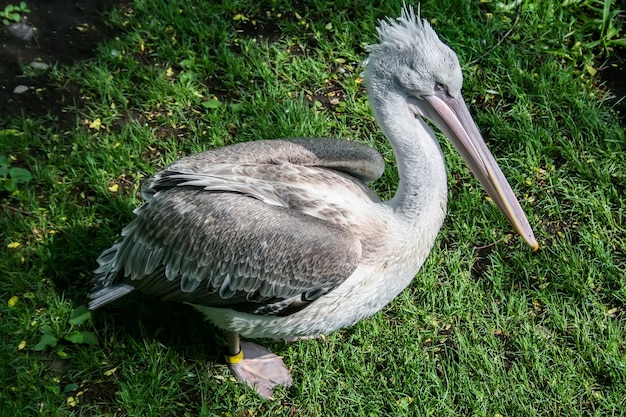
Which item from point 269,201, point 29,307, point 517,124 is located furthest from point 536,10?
point 29,307

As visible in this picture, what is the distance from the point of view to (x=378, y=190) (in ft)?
13.8

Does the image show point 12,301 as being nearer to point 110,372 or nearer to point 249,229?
point 110,372

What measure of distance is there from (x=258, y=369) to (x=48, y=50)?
2656 mm

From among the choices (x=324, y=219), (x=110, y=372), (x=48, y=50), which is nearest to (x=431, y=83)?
(x=324, y=219)

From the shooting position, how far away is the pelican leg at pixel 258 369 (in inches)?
136

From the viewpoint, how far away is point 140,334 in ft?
11.8

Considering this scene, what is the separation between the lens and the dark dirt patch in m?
4.45

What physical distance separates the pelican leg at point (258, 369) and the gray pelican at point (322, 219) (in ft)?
1.08

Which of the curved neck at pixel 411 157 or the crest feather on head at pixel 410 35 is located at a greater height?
the crest feather on head at pixel 410 35

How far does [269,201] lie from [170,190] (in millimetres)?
471

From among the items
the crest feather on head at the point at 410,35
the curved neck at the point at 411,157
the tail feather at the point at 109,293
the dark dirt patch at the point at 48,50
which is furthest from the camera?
the dark dirt patch at the point at 48,50

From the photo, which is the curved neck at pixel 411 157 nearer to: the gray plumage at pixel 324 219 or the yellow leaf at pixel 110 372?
the gray plumage at pixel 324 219

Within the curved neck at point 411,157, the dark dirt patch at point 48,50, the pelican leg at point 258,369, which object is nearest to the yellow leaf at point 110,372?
the pelican leg at point 258,369

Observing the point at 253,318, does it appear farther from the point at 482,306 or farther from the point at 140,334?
the point at 482,306
